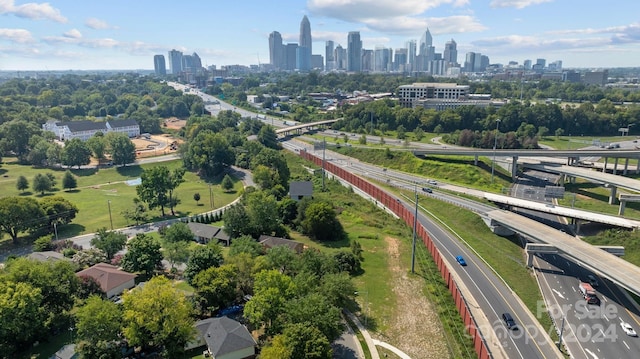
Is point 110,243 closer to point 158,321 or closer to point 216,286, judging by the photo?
point 216,286

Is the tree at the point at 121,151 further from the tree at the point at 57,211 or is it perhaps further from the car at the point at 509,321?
the car at the point at 509,321

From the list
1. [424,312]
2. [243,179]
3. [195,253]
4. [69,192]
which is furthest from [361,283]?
[69,192]

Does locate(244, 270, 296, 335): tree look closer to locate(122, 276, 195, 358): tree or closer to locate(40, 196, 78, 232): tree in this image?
locate(122, 276, 195, 358): tree

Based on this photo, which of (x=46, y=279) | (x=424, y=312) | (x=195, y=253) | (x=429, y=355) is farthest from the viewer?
(x=195, y=253)

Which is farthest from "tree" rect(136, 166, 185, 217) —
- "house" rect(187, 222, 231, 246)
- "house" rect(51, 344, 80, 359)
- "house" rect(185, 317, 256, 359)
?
"house" rect(185, 317, 256, 359)

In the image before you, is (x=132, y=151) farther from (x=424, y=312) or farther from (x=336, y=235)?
(x=424, y=312)

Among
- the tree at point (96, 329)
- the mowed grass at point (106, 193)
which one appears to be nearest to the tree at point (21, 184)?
the mowed grass at point (106, 193)
